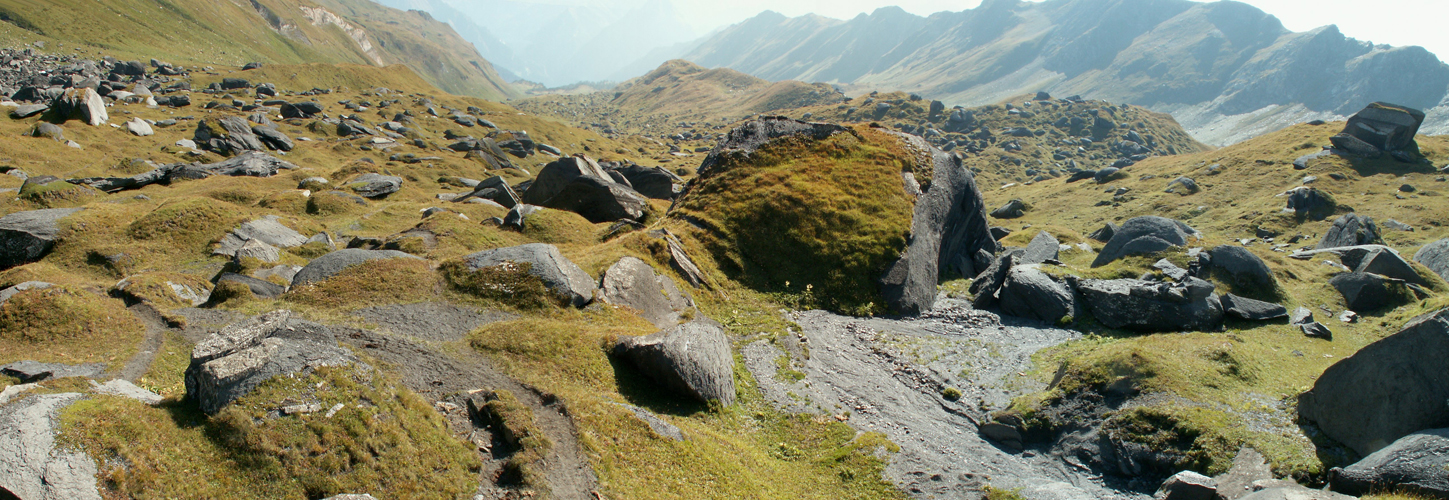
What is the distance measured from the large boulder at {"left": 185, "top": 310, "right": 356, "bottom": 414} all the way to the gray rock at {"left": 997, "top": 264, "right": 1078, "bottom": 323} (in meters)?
28.7

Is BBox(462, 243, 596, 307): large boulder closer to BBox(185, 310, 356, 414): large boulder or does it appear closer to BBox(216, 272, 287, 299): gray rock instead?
BBox(216, 272, 287, 299): gray rock

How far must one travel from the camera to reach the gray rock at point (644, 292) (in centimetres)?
2439

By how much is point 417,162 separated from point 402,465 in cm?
6226

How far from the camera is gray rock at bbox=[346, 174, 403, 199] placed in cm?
4824

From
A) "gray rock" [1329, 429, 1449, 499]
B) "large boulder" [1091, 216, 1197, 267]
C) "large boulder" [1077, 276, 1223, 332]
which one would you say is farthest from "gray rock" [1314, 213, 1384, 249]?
"gray rock" [1329, 429, 1449, 499]

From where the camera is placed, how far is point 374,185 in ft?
161

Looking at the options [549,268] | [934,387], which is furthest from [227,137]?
[934,387]

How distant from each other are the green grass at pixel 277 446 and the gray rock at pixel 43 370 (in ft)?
12.2

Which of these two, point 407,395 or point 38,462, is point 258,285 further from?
point 38,462

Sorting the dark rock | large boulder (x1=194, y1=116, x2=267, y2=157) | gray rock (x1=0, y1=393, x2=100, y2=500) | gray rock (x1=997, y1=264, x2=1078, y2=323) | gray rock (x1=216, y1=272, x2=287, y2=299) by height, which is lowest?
the dark rock

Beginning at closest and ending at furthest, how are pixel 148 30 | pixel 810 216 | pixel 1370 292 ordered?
1. pixel 1370 292
2. pixel 810 216
3. pixel 148 30

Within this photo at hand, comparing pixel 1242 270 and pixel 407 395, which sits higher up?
pixel 407 395

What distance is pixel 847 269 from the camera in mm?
32125

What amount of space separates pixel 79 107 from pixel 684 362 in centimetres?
7723
